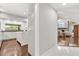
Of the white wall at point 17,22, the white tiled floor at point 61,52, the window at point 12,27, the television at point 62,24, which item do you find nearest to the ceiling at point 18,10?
the white wall at point 17,22

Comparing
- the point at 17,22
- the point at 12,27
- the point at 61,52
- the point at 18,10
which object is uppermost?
the point at 18,10

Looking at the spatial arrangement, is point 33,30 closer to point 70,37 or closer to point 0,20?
point 0,20

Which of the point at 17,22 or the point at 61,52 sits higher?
the point at 17,22

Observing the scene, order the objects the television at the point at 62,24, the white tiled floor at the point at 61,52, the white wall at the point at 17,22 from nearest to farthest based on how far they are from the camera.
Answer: the white wall at the point at 17,22, the white tiled floor at the point at 61,52, the television at the point at 62,24

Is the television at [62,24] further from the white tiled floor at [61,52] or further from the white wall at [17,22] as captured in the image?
the white wall at [17,22]

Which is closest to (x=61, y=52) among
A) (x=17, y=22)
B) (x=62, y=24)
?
(x=62, y=24)

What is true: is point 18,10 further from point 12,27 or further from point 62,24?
point 62,24

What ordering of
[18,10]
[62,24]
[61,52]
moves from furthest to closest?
[62,24] < [61,52] < [18,10]

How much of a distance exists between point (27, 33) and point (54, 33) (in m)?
2.61

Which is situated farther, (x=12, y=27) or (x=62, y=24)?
(x=62, y=24)

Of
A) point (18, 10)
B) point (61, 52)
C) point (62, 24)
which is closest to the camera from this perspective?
point (18, 10)

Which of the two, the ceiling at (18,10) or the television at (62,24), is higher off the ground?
the ceiling at (18,10)

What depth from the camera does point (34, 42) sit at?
3350 millimetres

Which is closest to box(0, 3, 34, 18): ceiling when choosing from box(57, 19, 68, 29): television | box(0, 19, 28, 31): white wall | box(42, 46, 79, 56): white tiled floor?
box(0, 19, 28, 31): white wall
